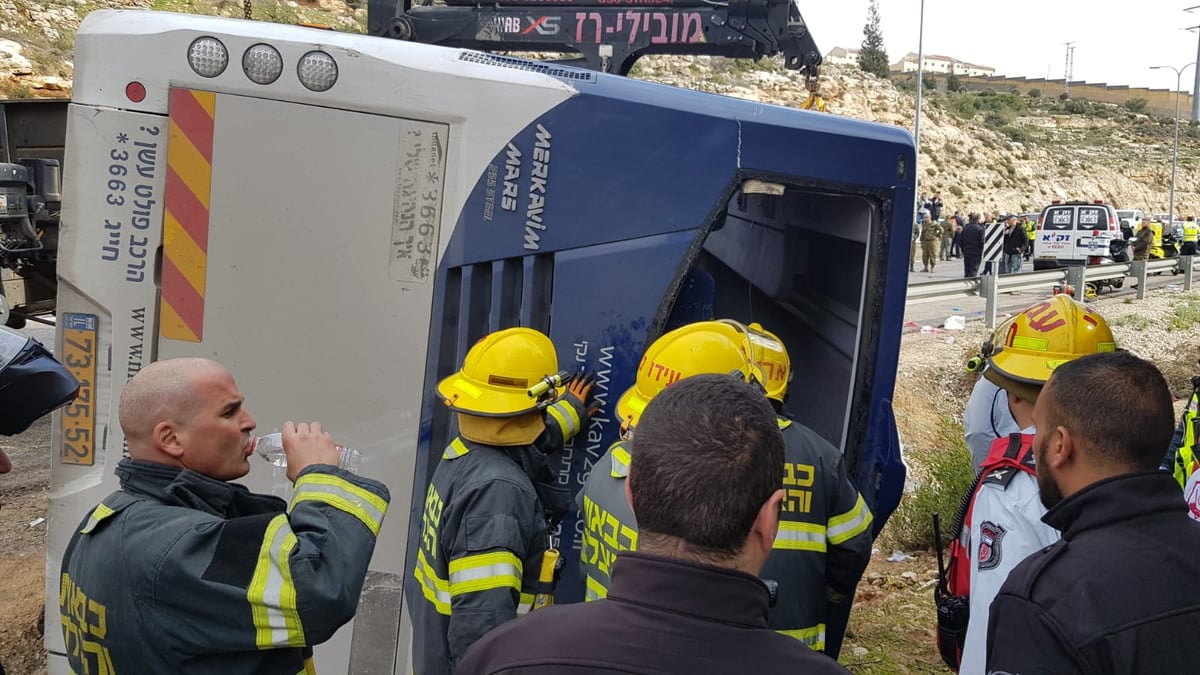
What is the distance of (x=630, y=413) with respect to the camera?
9.20 ft

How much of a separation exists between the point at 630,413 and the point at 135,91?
181 cm

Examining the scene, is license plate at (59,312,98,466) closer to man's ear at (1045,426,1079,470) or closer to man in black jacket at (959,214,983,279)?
man's ear at (1045,426,1079,470)

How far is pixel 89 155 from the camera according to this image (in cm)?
298

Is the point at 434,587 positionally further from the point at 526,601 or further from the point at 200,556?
the point at 200,556

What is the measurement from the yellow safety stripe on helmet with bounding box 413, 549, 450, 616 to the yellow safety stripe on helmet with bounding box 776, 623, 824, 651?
0.94 meters

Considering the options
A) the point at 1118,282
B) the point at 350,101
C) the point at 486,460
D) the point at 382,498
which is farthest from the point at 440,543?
the point at 1118,282

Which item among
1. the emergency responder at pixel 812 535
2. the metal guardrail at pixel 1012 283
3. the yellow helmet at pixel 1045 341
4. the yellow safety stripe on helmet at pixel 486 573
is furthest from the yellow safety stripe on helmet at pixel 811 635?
the metal guardrail at pixel 1012 283

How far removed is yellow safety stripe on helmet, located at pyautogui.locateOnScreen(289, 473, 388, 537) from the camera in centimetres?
189

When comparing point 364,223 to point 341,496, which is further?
point 364,223

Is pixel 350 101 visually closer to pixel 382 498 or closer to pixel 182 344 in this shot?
pixel 182 344

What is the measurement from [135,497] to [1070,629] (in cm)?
174

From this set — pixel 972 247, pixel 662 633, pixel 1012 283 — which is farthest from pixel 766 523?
Result: pixel 972 247

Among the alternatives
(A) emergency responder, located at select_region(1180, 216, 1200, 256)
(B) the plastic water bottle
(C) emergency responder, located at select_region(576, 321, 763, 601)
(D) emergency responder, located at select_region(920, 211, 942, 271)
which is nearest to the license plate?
(B) the plastic water bottle

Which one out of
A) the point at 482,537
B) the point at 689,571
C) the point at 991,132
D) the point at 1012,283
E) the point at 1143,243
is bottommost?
the point at 482,537
